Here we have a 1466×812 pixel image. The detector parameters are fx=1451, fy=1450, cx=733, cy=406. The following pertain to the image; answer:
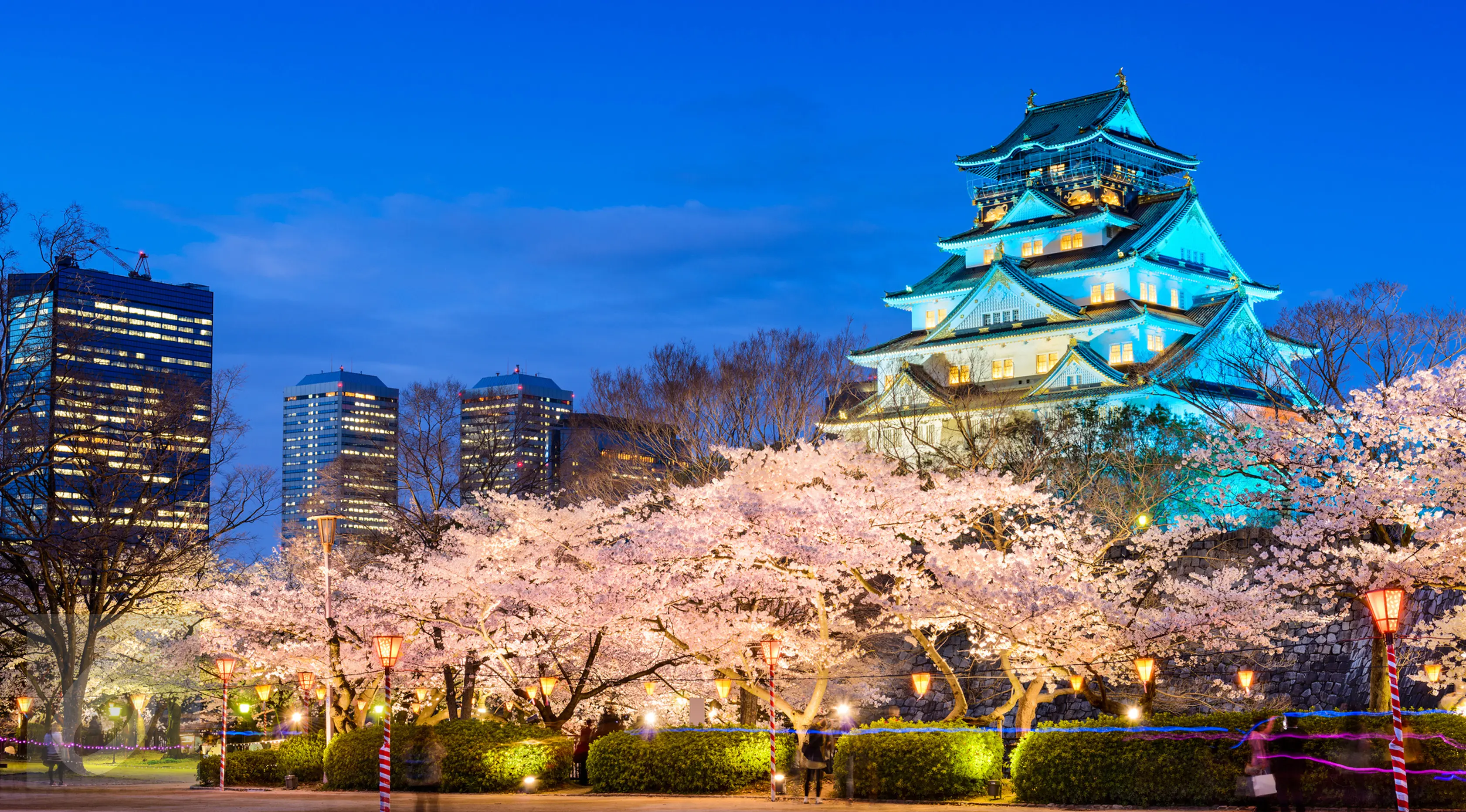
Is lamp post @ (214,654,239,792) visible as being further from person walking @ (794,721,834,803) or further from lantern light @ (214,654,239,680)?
person walking @ (794,721,834,803)

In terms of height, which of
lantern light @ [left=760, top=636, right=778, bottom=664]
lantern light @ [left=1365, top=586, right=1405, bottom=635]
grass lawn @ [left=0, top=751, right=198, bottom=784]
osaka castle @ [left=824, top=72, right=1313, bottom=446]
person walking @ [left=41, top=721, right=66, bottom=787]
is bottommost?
grass lawn @ [left=0, top=751, right=198, bottom=784]

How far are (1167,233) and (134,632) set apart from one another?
47001 mm

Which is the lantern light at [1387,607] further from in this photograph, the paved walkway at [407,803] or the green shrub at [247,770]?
the green shrub at [247,770]

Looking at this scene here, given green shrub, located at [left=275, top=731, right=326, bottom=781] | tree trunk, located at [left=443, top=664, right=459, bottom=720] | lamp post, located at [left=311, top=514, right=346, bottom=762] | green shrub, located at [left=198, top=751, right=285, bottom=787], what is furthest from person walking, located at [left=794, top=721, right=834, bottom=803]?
green shrub, located at [left=198, top=751, right=285, bottom=787]

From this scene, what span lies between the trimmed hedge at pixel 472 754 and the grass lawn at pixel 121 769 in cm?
940

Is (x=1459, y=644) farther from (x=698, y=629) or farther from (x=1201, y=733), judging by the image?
(x=698, y=629)

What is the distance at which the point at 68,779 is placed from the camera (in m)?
39.8

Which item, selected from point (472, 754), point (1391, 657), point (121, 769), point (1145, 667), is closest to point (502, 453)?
point (121, 769)

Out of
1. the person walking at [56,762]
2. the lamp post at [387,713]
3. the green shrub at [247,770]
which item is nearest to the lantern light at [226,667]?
the green shrub at [247,770]

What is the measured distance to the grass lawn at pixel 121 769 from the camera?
135 feet

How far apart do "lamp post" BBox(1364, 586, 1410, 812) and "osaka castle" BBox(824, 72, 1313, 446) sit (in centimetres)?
3614

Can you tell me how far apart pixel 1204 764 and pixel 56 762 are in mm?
32712

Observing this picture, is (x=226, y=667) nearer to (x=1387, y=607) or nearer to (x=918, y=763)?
(x=918, y=763)

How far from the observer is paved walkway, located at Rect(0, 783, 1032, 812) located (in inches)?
997
